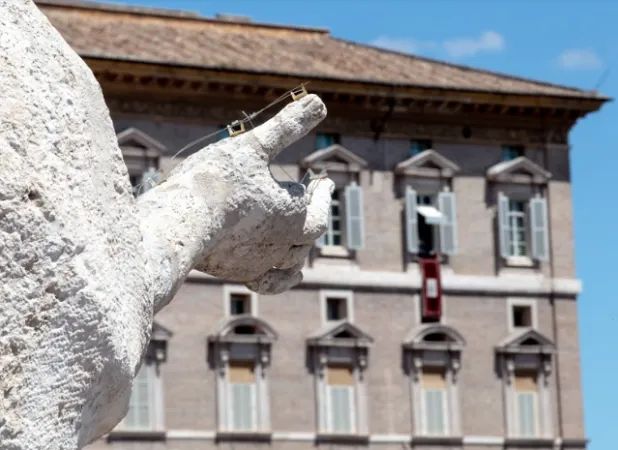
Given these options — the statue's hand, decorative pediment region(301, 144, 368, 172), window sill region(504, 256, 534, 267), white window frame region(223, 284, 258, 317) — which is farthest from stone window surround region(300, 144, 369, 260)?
the statue's hand

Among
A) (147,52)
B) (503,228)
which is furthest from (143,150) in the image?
(503,228)

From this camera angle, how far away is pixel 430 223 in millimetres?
43812

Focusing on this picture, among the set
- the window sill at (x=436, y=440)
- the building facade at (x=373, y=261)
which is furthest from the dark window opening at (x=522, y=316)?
the window sill at (x=436, y=440)

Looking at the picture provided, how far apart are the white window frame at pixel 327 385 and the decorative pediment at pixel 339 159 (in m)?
3.56

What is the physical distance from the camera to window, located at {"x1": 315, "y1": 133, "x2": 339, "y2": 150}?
43.8 metres

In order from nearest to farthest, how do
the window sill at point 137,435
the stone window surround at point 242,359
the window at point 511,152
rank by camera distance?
the window sill at point 137,435, the stone window surround at point 242,359, the window at point 511,152

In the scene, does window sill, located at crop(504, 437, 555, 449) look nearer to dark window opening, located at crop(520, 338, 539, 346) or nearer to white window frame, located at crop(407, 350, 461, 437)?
white window frame, located at crop(407, 350, 461, 437)

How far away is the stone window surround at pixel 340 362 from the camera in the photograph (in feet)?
139

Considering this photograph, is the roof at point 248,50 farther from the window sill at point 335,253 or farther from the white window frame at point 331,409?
the white window frame at point 331,409

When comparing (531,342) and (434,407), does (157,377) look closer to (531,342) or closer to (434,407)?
(434,407)

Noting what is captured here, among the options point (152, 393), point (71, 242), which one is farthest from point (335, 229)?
point (71, 242)

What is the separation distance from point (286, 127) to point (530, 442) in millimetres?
40429

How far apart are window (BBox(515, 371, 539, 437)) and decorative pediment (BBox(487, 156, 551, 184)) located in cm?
390

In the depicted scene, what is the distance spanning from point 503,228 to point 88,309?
41.1m
